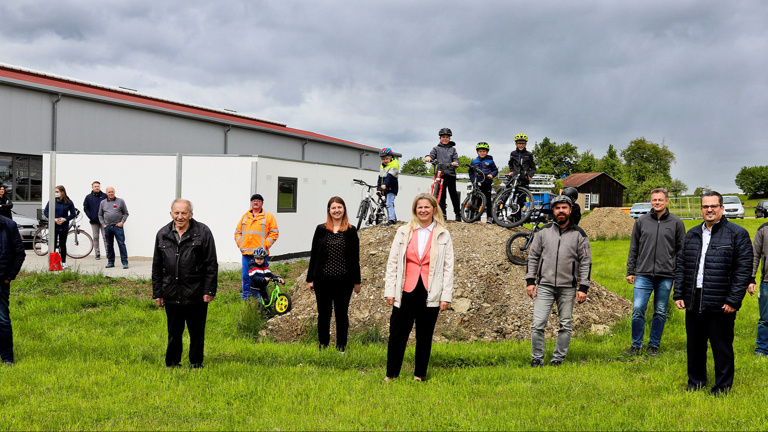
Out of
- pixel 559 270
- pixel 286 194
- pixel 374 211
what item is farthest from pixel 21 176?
pixel 559 270

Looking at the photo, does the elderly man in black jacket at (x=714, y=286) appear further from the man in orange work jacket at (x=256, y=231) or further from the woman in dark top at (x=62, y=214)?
the woman in dark top at (x=62, y=214)

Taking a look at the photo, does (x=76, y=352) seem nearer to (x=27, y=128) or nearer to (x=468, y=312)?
(x=468, y=312)

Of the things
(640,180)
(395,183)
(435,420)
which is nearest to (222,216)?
(395,183)

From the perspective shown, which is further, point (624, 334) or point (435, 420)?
point (624, 334)

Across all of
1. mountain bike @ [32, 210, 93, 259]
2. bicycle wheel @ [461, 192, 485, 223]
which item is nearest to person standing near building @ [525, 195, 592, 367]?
bicycle wheel @ [461, 192, 485, 223]

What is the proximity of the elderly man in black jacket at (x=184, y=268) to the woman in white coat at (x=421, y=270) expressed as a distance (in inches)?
73.9

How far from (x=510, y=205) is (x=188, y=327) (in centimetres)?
681

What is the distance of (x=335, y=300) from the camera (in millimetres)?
6445

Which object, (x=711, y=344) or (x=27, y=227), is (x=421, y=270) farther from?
(x=27, y=227)

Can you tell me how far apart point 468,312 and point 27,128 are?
19412mm

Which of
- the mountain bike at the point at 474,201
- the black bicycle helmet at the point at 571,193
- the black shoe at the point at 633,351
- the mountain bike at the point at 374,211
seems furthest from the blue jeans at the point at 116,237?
the black shoe at the point at 633,351

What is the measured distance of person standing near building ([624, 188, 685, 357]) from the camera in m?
6.29

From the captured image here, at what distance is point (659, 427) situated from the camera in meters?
4.22

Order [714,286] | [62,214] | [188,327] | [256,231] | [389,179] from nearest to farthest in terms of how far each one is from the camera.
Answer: [714,286], [188,327], [256,231], [389,179], [62,214]
